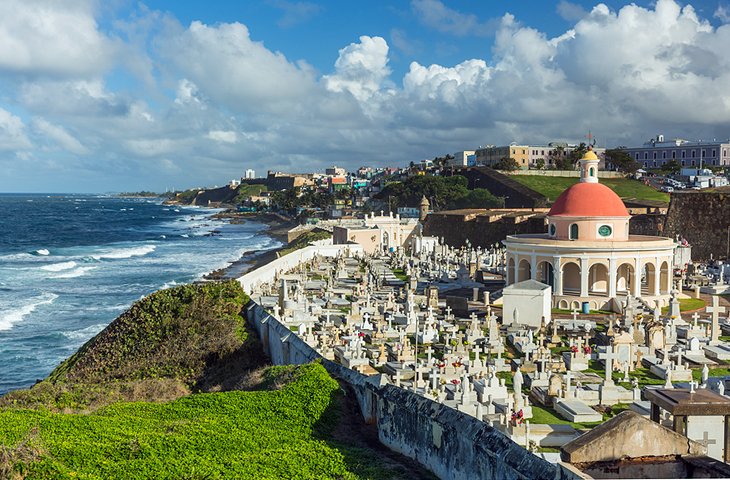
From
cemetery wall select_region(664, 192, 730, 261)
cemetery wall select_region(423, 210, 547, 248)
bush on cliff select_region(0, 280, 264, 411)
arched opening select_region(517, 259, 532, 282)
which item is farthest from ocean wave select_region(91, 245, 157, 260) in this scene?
cemetery wall select_region(664, 192, 730, 261)

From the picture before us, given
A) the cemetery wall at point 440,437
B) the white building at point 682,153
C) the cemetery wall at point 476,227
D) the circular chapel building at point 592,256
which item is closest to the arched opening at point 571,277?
the circular chapel building at point 592,256

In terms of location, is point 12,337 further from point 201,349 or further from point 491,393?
point 491,393

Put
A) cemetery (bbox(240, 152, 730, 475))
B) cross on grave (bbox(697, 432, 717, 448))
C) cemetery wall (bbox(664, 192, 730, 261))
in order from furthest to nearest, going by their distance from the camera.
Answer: cemetery wall (bbox(664, 192, 730, 261)) → cemetery (bbox(240, 152, 730, 475)) → cross on grave (bbox(697, 432, 717, 448))

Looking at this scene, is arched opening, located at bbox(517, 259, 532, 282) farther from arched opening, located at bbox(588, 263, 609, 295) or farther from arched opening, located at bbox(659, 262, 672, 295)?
arched opening, located at bbox(659, 262, 672, 295)

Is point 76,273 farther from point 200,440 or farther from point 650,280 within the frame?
point 200,440

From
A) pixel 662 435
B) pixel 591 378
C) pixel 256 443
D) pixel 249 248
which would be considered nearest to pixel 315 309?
pixel 591 378

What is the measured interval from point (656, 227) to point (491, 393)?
40.3 metres

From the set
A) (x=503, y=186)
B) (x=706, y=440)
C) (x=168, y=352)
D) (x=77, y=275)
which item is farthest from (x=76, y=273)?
(x=503, y=186)

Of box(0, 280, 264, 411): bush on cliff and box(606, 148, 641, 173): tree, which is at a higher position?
box(606, 148, 641, 173): tree

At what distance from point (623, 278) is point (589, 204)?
3.42m

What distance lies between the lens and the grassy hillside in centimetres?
7725

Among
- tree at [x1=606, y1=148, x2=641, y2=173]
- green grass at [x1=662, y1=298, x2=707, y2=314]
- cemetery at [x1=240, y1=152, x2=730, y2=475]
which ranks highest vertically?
tree at [x1=606, y1=148, x2=641, y2=173]

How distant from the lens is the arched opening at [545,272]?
2920 centimetres

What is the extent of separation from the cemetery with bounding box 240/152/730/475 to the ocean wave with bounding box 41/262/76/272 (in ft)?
84.6
